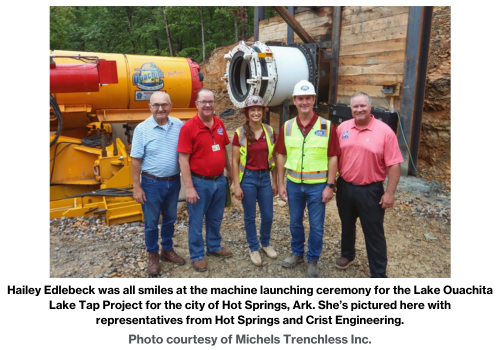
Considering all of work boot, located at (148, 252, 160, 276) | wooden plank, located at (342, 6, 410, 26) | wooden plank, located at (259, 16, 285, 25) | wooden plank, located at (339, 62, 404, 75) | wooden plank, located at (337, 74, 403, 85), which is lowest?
work boot, located at (148, 252, 160, 276)

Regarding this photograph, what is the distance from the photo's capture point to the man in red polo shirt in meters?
3.25

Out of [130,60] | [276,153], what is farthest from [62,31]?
[276,153]

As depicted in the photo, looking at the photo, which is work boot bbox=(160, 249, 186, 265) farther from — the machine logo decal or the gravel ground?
the machine logo decal

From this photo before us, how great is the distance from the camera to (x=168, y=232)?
12.3 ft

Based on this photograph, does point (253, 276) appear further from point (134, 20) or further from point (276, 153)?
point (134, 20)

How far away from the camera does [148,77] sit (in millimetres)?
5867

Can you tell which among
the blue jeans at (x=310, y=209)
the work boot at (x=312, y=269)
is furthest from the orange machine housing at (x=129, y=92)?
the work boot at (x=312, y=269)

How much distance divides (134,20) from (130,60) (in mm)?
18559

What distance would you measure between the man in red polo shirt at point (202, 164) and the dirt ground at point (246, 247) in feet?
1.82

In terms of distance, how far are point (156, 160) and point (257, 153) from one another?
97cm

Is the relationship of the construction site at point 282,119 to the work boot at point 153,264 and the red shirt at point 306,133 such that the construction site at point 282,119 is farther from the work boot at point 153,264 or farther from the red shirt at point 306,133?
the red shirt at point 306,133

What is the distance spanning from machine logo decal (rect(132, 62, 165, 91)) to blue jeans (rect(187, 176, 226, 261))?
308 centimetres

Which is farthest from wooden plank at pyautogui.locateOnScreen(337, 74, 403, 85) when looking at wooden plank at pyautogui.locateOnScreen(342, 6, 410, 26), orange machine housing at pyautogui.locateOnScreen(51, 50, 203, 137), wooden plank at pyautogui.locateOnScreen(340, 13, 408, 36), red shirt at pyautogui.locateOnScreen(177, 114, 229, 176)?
red shirt at pyautogui.locateOnScreen(177, 114, 229, 176)

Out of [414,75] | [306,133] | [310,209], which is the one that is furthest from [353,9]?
[310,209]
